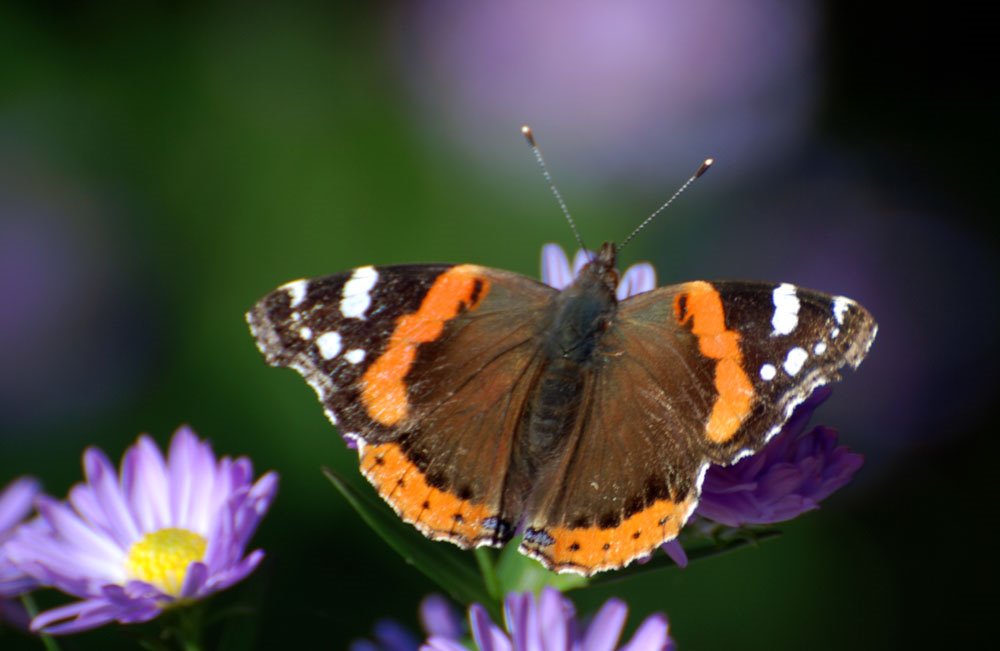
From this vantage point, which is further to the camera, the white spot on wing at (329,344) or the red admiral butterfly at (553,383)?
the white spot on wing at (329,344)

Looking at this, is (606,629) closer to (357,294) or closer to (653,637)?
(653,637)

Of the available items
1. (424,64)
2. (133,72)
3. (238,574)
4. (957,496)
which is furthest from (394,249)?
(238,574)

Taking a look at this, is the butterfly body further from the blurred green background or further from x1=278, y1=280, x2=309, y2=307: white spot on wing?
the blurred green background

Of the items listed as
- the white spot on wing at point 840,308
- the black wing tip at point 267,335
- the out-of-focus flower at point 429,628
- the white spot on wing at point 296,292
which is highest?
the white spot on wing at point 296,292

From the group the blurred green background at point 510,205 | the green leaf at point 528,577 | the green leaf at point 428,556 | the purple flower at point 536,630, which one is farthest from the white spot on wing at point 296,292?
the blurred green background at point 510,205

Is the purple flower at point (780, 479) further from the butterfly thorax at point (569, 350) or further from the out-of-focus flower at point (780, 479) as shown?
the butterfly thorax at point (569, 350)

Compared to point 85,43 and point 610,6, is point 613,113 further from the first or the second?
point 85,43

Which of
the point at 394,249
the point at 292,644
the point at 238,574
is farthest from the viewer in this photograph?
the point at 394,249
